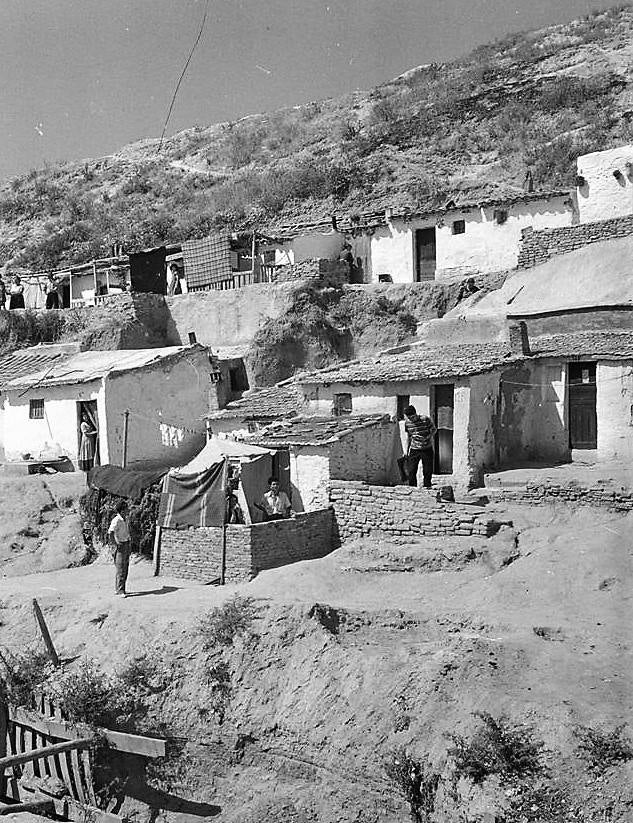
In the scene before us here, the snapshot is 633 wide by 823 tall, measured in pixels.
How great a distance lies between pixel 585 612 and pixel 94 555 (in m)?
9.30

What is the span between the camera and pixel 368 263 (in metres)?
26.6

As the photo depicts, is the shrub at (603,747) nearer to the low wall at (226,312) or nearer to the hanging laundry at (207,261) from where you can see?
the low wall at (226,312)

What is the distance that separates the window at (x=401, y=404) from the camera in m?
16.2

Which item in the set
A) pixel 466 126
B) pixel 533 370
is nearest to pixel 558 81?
pixel 466 126

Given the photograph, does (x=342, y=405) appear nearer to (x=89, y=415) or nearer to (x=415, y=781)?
Result: (x=89, y=415)

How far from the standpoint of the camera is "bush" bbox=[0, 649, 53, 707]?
1109 cm

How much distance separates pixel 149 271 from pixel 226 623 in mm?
18732

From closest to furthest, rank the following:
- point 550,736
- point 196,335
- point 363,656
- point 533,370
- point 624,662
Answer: point 550,736, point 624,662, point 363,656, point 533,370, point 196,335

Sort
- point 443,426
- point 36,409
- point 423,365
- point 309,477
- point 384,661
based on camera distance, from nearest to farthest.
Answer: point 384,661 → point 309,477 → point 443,426 → point 423,365 → point 36,409

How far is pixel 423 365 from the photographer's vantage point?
16.6 m

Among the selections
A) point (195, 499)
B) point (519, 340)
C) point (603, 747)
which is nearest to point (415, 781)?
point (603, 747)

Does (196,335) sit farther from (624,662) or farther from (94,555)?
(624,662)

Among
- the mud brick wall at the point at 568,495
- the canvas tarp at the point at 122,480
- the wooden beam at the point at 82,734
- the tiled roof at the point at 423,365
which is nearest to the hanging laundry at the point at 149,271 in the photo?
the tiled roof at the point at 423,365

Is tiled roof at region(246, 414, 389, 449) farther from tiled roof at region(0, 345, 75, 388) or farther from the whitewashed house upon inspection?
tiled roof at region(0, 345, 75, 388)
